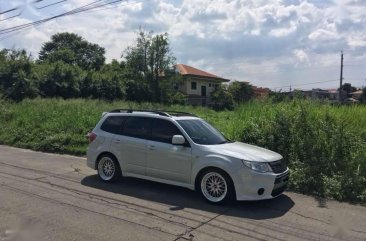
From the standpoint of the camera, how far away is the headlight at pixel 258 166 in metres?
7.57

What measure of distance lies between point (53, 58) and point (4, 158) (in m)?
54.7

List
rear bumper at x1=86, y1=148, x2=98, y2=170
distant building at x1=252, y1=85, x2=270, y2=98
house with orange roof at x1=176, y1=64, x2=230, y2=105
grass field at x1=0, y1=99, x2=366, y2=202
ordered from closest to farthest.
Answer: grass field at x1=0, y1=99, x2=366, y2=202 → rear bumper at x1=86, y1=148, x2=98, y2=170 → distant building at x1=252, y1=85, x2=270, y2=98 → house with orange roof at x1=176, y1=64, x2=230, y2=105

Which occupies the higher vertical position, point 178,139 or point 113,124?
point 113,124

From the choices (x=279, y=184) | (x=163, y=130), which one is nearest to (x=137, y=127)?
(x=163, y=130)

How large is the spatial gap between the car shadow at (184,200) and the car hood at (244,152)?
898mm

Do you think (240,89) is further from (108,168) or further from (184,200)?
(184,200)

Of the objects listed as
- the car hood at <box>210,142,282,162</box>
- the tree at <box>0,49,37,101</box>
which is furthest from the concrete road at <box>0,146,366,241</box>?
the tree at <box>0,49,37,101</box>

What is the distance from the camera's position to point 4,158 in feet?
42.9

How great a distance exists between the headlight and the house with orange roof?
2326 inches

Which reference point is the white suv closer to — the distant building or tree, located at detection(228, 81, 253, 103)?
the distant building

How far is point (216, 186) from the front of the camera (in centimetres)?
784

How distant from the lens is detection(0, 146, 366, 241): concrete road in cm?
610

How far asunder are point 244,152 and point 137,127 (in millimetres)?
2573

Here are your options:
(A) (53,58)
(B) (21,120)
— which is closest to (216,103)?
(A) (53,58)
